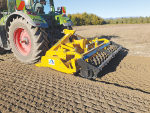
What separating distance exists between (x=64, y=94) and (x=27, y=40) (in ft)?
7.66

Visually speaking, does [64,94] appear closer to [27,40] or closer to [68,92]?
[68,92]

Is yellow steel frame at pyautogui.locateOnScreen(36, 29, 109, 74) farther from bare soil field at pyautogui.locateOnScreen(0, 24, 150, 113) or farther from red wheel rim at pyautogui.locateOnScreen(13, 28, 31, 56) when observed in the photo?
red wheel rim at pyautogui.locateOnScreen(13, 28, 31, 56)

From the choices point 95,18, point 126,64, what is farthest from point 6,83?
point 95,18

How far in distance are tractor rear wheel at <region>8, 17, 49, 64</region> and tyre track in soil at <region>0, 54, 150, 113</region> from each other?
609 mm

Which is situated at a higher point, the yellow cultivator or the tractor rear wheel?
the tractor rear wheel

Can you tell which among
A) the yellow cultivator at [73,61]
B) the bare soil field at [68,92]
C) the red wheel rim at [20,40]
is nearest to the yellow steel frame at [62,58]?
the yellow cultivator at [73,61]

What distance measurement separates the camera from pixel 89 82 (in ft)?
9.61

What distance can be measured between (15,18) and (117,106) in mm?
4030

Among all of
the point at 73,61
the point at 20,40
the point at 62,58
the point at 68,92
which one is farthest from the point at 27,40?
the point at 68,92

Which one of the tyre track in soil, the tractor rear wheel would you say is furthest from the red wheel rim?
the tyre track in soil

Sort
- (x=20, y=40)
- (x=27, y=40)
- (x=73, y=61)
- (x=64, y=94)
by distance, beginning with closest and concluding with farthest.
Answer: (x=64, y=94), (x=73, y=61), (x=27, y=40), (x=20, y=40)

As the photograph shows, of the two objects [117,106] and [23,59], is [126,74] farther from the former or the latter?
[23,59]

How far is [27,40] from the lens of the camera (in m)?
3.88

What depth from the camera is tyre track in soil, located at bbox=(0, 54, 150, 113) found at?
6.77ft
